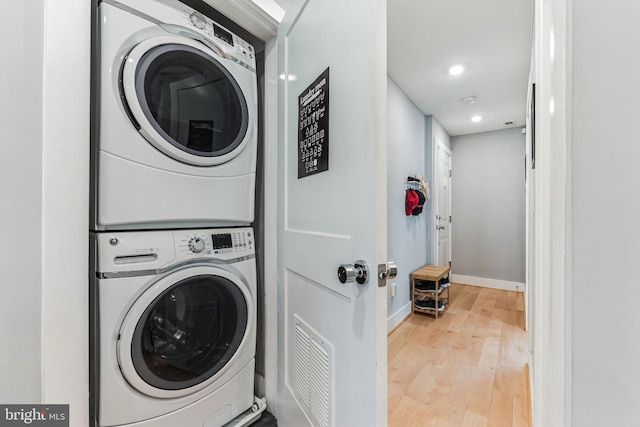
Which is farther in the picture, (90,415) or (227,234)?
(227,234)

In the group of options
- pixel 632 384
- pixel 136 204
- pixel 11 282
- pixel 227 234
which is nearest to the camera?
pixel 632 384

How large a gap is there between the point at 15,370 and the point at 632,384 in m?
1.24

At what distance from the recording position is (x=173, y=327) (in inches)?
40.5

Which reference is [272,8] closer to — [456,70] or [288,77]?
[288,77]

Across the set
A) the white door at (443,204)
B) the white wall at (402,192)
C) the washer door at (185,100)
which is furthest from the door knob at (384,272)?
the white door at (443,204)

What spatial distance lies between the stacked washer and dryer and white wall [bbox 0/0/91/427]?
64 mm

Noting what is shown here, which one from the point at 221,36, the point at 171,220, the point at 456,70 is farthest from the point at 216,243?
the point at 456,70

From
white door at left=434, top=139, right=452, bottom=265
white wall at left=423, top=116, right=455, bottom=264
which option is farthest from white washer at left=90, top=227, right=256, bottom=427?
white door at left=434, top=139, right=452, bottom=265

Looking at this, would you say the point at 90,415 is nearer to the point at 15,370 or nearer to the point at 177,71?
the point at 15,370

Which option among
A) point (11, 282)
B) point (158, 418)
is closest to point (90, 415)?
point (158, 418)

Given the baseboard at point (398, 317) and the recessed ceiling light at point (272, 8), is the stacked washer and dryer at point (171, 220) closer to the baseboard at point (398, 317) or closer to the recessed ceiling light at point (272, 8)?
the recessed ceiling light at point (272, 8)

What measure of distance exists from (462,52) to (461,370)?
237 centimetres

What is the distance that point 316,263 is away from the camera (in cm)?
94

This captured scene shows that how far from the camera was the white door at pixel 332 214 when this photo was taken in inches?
27.1
